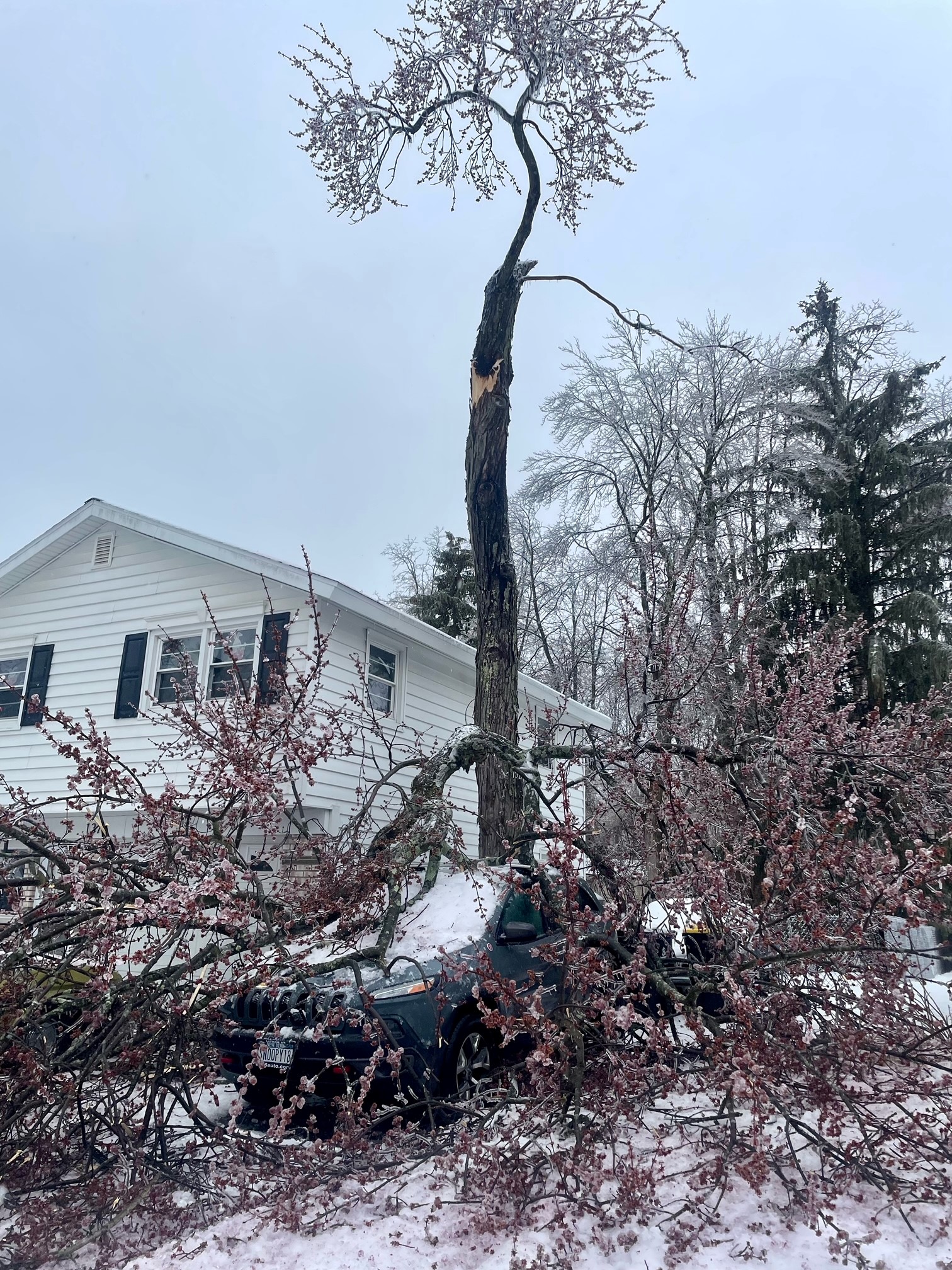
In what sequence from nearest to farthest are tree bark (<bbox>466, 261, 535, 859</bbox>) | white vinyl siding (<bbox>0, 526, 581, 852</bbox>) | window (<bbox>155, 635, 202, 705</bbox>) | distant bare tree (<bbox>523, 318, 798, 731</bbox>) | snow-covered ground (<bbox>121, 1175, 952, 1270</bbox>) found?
snow-covered ground (<bbox>121, 1175, 952, 1270</bbox>), tree bark (<bbox>466, 261, 535, 859</bbox>), white vinyl siding (<bbox>0, 526, 581, 852</bbox>), window (<bbox>155, 635, 202, 705</bbox>), distant bare tree (<bbox>523, 318, 798, 731</bbox>)

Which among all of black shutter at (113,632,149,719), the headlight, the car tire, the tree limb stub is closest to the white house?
black shutter at (113,632,149,719)

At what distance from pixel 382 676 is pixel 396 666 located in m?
0.32

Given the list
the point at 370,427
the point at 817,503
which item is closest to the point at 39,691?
the point at 817,503

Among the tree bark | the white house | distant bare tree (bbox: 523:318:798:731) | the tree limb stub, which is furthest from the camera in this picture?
distant bare tree (bbox: 523:318:798:731)

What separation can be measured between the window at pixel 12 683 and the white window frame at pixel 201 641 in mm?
2272

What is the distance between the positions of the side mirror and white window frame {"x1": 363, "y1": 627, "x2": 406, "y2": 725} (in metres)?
7.02

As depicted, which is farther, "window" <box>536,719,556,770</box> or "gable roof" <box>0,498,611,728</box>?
"gable roof" <box>0,498,611,728</box>

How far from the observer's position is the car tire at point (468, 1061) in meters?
4.84

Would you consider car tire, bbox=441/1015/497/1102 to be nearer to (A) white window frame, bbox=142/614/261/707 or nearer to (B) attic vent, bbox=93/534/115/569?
(A) white window frame, bbox=142/614/261/707

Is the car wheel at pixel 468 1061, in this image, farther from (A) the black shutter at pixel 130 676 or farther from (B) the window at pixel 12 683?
(B) the window at pixel 12 683

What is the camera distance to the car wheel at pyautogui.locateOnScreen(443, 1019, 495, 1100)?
16.0 ft

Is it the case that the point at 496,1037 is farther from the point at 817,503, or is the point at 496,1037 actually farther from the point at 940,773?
the point at 817,503

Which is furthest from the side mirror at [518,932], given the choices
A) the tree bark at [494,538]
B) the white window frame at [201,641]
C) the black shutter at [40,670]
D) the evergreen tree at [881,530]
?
the black shutter at [40,670]

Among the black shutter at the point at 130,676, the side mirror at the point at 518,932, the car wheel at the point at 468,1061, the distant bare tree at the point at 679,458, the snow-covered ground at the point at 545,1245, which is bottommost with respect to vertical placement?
the snow-covered ground at the point at 545,1245
